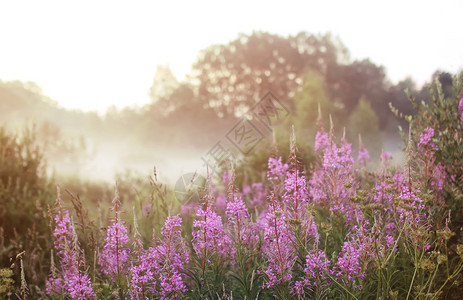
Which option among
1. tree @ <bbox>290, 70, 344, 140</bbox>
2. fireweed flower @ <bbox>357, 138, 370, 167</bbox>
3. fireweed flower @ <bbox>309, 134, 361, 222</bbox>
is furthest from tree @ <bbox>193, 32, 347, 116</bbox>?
fireweed flower @ <bbox>309, 134, 361, 222</bbox>

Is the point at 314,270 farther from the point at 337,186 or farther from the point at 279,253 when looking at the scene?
the point at 337,186

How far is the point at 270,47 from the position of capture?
4406cm

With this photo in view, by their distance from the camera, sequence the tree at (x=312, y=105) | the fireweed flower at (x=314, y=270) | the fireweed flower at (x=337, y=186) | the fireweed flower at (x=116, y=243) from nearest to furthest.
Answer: the fireweed flower at (x=314, y=270)
the fireweed flower at (x=116, y=243)
the fireweed flower at (x=337, y=186)
the tree at (x=312, y=105)

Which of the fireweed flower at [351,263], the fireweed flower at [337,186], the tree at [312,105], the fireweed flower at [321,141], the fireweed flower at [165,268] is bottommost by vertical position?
the fireweed flower at [165,268]

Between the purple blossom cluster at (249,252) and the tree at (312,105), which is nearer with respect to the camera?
the purple blossom cluster at (249,252)

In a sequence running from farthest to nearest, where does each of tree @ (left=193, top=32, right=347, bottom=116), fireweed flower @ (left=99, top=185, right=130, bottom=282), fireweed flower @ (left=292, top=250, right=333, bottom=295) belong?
tree @ (left=193, top=32, right=347, bottom=116) → fireweed flower @ (left=99, top=185, right=130, bottom=282) → fireweed flower @ (left=292, top=250, right=333, bottom=295)

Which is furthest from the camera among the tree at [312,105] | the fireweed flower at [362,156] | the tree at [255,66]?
the tree at [255,66]

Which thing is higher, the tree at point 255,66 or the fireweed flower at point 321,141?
the tree at point 255,66

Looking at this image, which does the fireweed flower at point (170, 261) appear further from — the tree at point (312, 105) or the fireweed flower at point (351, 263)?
the tree at point (312, 105)

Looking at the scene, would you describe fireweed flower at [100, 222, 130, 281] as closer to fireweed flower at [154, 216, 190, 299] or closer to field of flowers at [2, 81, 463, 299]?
field of flowers at [2, 81, 463, 299]

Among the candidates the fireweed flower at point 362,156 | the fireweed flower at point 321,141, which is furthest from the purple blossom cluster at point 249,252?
the fireweed flower at point 362,156

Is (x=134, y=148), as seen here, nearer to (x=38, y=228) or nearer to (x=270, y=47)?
(x=270, y=47)

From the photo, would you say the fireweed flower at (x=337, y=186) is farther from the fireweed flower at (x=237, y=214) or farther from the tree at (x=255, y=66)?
the tree at (x=255, y=66)

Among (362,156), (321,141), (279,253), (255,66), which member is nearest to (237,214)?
(279,253)
